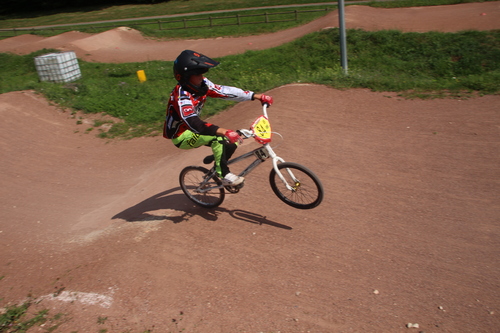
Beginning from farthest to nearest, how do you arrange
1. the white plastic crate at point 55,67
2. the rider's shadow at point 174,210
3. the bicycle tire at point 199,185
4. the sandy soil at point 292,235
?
the white plastic crate at point 55,67
the bicycle tire at point 199,185
the rider's shadow at point 174,210
the sandy soil at point 292,235

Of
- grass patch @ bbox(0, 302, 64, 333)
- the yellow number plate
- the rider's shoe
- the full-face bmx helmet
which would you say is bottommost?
grass patch @ bbox(0, 302, 64, 333)

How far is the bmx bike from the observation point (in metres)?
5.14

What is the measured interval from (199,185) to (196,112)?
49.3 inches

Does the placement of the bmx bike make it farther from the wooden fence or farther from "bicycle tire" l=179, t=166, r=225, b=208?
the wooden fence

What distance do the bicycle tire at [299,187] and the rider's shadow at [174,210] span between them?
401mm

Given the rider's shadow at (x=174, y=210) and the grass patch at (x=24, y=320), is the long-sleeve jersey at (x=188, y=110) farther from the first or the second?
the grass patch at (x=24, y=320)

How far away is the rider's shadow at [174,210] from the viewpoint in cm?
588

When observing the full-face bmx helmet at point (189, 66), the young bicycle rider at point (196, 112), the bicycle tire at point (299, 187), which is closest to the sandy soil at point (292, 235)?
the bicycle tire at point (299, 187)

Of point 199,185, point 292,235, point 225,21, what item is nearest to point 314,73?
point 199,185

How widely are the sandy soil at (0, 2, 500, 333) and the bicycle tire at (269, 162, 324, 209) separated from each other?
0.27 m

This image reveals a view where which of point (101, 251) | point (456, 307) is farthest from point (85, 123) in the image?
point (456, 307)

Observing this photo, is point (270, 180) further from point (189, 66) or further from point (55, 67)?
point (55, 67)

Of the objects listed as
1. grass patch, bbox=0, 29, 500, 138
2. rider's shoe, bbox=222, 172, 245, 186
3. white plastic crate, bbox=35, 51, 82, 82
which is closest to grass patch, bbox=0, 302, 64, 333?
rider's shoe, bbox=222, 172, 245, 186

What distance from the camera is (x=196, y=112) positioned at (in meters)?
5.46
